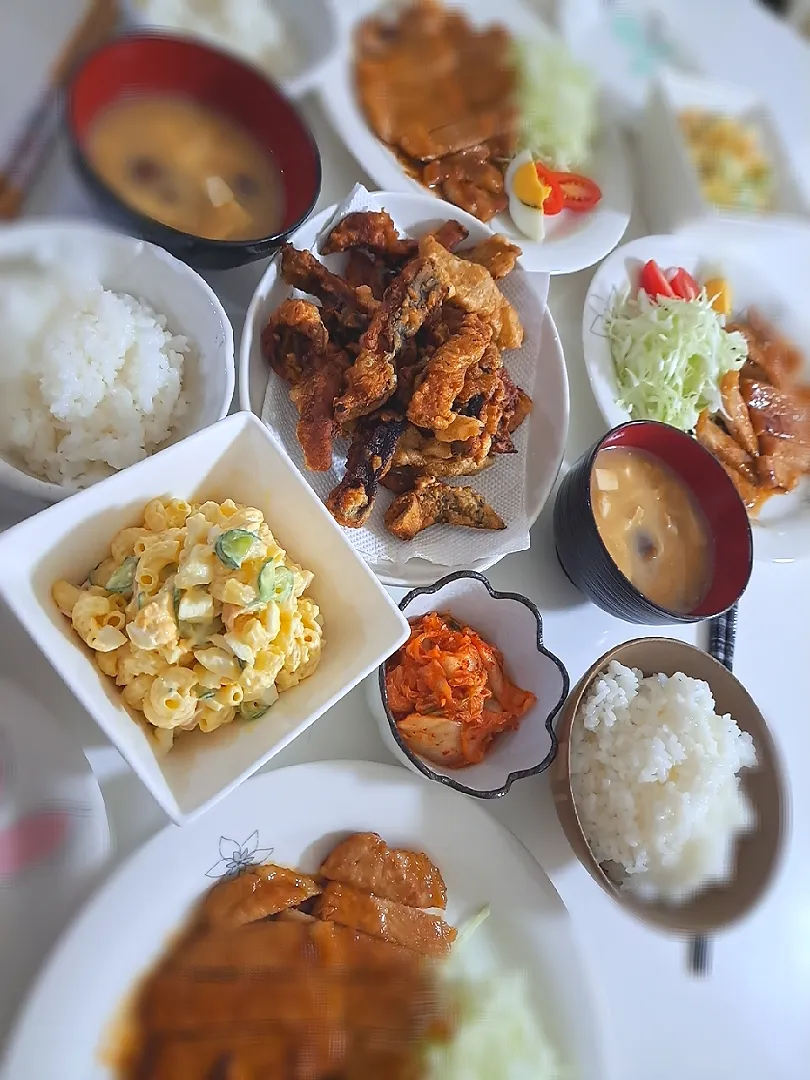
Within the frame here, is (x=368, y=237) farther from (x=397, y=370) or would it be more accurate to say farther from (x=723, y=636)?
(x=723, y=636)

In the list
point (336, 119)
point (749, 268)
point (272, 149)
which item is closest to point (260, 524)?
point (272, 149)

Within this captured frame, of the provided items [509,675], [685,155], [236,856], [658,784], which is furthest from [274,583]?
[685,155]

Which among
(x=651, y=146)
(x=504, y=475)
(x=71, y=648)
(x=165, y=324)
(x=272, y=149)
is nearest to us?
(x=71, y=648)

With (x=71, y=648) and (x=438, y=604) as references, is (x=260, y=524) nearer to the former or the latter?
(x=71, y=648)

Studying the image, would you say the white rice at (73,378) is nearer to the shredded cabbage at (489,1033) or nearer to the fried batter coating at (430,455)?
the fried batter coating at (430,455)

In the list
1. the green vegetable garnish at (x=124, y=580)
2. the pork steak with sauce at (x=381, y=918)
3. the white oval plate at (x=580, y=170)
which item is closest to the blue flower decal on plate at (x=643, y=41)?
the white oval plate at (x=580, y=170)

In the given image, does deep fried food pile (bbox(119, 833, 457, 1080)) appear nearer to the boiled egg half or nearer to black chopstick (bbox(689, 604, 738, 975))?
black chopstick (bbox(689, 604, 738, 975))

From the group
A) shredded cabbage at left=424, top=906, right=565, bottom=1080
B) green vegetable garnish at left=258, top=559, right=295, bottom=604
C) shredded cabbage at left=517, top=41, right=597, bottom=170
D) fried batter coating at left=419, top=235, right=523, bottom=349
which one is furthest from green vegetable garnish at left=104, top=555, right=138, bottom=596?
shredded cabbage at left=517, top=41, right=597, bottom=170
